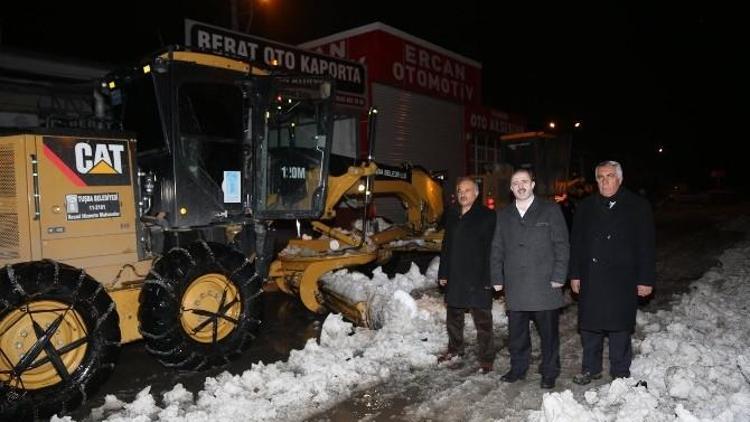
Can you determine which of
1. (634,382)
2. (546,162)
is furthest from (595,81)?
(634,382)

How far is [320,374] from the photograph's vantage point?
16.7ft

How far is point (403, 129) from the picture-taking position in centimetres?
1881

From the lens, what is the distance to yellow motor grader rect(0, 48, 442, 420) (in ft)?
15.0

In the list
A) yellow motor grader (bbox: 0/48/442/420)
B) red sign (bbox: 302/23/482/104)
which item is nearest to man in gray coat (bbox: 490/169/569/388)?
yellow motor grader (bbox: 0/48/442/420)

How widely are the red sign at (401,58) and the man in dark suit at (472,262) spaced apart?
12.8 meters

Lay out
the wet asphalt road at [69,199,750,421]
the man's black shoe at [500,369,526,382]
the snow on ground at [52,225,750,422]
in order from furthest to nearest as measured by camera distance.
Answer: the man's black shoe at [500,369,526,382]
the wet asphalt road at [69,199,750,421]
the snow on ground at [52,225,750,422]

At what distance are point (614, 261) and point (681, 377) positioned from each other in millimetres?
969

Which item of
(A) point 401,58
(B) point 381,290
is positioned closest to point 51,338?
(B) point 381,290

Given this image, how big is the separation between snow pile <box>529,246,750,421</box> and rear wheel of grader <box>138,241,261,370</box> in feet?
9.69

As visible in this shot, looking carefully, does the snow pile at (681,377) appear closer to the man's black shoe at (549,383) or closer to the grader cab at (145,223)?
the man's black shoe at (549,383)

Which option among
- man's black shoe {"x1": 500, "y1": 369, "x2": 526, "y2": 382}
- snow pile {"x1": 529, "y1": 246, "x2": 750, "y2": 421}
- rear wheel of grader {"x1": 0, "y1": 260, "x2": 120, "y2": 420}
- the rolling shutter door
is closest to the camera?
snow pile {"x1": 529, "y1": 246, "x2": 750, "y2": 421}

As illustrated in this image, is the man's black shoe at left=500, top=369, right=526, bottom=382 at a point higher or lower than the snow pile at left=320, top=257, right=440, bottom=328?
lower

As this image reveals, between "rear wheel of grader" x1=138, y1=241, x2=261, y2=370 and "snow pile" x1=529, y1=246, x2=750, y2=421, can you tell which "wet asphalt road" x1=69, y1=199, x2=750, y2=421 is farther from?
"snow pile" x1=529, y1=246, x2=750, y2=421

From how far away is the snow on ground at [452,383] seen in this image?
4152 millimetres
